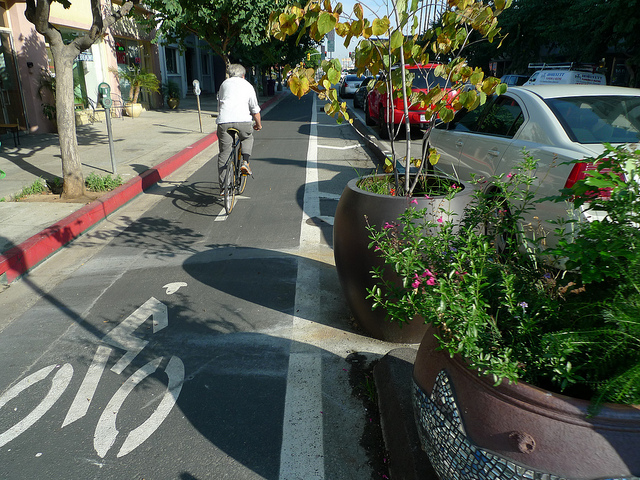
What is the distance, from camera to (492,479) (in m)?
1.75

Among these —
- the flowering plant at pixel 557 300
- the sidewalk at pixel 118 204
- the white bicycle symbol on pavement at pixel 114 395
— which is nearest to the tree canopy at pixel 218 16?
the sidewalk at pixel 118 204

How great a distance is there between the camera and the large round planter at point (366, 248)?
341 cm

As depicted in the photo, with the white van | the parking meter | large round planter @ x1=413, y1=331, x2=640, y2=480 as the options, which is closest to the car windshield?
large round planter @ x1=413, y1=331, x2=640, y2=480

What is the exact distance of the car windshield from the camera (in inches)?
173

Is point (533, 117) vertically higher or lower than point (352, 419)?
higher

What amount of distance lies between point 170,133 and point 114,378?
43.8 ft

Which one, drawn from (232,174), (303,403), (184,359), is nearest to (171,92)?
(232,174)

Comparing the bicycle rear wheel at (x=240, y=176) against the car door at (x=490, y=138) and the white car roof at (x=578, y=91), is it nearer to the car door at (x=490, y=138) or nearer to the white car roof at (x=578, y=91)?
the car door at (x=490, y=138)

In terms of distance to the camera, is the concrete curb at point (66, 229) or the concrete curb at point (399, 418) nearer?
the concrete curb at point (399, 418)

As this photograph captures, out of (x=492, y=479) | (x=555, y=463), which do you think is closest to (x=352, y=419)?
(x=492, y=479)

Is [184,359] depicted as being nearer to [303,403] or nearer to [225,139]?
[303,403]

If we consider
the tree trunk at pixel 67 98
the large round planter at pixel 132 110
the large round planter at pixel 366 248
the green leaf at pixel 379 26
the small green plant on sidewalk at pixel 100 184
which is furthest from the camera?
the large round planter at pixel 132 110

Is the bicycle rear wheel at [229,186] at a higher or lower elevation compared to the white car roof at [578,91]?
lower

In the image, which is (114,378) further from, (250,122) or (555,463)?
(250,122)
